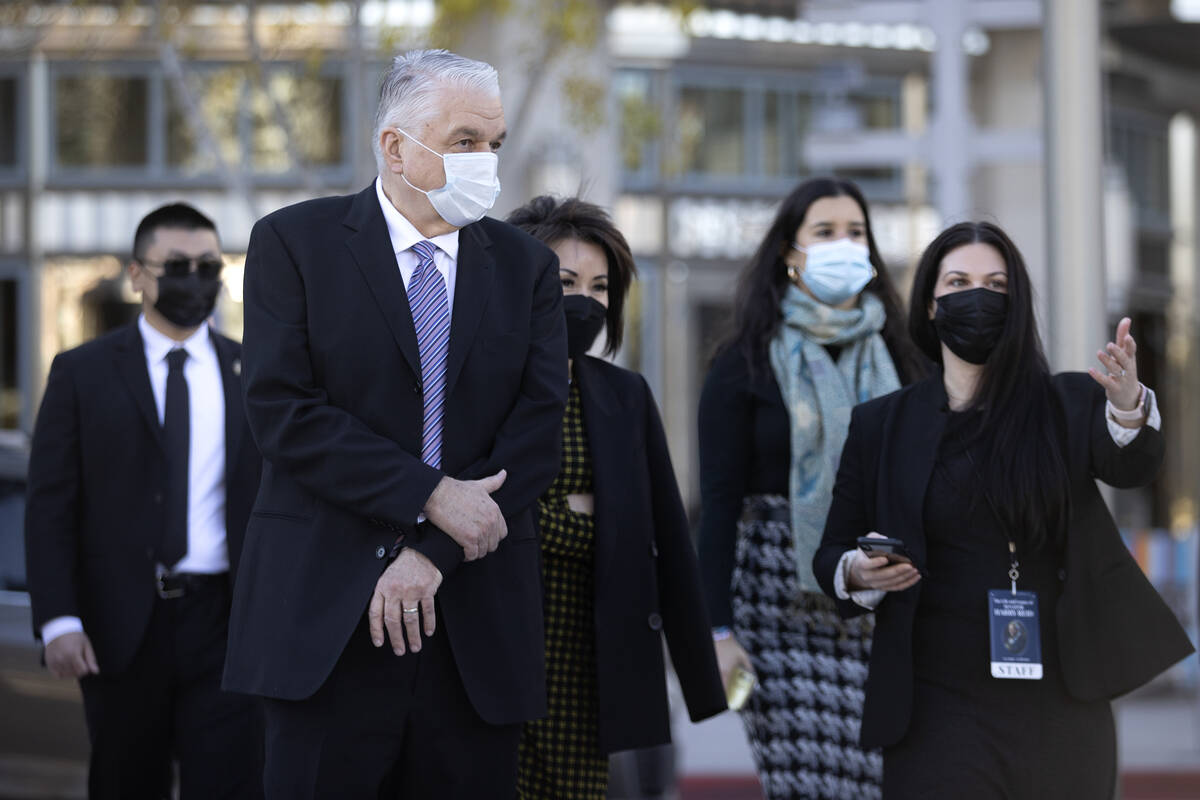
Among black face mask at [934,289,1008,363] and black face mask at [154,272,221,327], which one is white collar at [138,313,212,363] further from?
black face mask at [934,289,1008,363]

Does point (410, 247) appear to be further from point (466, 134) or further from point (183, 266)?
point (183, 266)

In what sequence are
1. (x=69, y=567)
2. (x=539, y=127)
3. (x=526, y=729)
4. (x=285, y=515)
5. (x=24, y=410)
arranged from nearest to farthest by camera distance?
(x=285, y=515), (x=526, y=729), (x=69, y=567), (x=539, y=127), (x=24, y=410)

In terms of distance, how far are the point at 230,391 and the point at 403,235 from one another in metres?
1.86

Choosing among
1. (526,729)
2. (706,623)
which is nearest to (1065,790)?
(706,623)

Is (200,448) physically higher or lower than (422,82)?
lower

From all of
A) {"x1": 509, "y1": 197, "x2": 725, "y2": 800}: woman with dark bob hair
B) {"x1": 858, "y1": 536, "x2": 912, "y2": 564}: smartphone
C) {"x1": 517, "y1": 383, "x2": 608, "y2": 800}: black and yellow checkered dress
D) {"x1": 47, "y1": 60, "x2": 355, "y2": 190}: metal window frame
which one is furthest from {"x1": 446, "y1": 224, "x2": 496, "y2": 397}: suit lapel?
{"x1": 47, "y1": 60, "x2": 355, "y2": 190}: metal window frame

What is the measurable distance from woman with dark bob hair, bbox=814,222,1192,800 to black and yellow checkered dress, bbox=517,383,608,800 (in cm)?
67

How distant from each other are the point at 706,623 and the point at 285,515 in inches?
64.0

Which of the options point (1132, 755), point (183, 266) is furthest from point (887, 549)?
point (1132, 755)

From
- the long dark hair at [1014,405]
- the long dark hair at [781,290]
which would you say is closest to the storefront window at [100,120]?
the long dark hair at [781,290]

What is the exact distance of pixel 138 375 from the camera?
5344mm

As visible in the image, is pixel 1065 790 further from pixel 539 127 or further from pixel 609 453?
pixel 539 127

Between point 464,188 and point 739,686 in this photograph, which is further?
point 739,686

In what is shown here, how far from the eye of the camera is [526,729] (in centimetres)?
459
